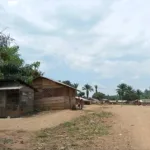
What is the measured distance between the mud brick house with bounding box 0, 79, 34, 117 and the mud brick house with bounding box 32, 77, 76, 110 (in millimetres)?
4156

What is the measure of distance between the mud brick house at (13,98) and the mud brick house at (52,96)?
4.16m

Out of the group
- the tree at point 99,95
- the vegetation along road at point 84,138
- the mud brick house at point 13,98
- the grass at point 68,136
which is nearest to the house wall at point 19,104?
the mud brick house at point 13,98

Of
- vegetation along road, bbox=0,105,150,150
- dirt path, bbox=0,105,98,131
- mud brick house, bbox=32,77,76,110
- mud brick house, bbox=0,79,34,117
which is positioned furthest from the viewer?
mud brick house, bbox=32,77,76,110

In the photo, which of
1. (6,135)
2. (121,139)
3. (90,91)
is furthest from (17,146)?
(90,91)

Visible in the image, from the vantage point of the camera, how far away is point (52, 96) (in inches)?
1331

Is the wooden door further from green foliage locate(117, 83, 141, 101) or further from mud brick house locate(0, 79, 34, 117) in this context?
green foliage locate(117, 83, 141, 101)

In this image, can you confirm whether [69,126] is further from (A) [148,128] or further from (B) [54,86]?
(B) [54,86]

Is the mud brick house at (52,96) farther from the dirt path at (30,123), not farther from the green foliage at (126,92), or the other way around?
the green foliage at (126,92)

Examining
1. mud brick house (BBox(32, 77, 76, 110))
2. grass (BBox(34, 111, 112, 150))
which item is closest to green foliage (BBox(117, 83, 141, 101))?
mud brick house (BBox(32, 77, 76, 110))

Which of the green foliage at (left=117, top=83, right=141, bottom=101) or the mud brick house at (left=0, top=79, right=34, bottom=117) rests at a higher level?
the green foliage at (left=117, top=83, right=141, bottom=101)

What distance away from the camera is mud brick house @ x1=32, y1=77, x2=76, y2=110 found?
33688 millimetres

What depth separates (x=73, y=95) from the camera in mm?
35344

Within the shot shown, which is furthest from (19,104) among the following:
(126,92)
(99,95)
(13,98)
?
(126,92)

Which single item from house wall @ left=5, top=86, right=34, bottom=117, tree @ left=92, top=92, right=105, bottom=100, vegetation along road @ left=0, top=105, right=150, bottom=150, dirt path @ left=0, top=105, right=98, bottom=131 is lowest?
vegetation along road @ left=0, top=105, right=150, bottom=150
